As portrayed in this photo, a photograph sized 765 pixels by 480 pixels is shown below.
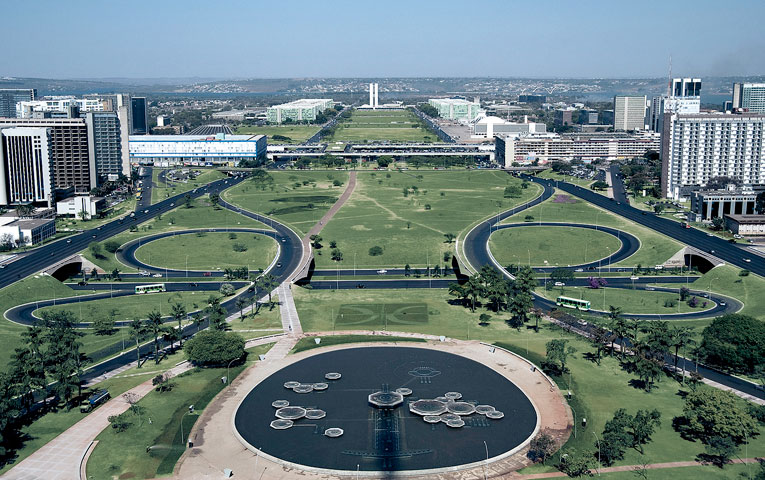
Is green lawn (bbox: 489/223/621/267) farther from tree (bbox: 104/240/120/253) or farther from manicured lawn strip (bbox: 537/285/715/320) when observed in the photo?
tree (bbox: 104/240/120/253)

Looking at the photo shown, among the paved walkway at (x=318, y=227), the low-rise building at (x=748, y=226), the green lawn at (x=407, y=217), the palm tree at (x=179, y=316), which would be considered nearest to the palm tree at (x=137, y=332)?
the palm tree at (x=179, y=316)

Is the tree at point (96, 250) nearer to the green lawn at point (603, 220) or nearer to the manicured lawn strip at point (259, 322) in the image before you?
the manicured lawn strip at point (259, 322)

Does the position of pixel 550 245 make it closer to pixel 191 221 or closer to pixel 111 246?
pixel 191 221

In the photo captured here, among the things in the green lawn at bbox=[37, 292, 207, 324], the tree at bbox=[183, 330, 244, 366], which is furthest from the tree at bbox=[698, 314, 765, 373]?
the green lawn at bbox=[37, 292, 207, 324]

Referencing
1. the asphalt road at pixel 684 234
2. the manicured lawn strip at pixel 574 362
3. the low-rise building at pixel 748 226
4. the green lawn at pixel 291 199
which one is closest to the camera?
the manicured lawn strip at pixel 574 362

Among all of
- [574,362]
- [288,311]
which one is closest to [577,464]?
[574,362]
